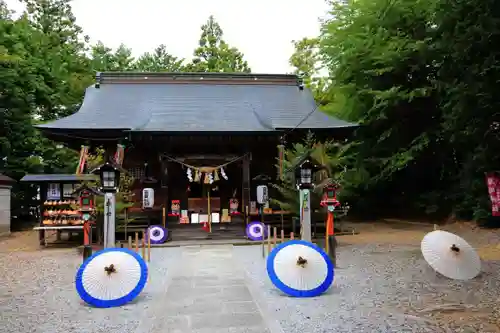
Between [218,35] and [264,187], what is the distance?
23.6 m

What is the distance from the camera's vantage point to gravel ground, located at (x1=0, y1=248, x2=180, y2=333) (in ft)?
16.2

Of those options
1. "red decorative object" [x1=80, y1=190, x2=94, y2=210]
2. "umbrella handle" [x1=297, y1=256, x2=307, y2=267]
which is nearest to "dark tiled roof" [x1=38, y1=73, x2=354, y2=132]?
"red decorative object" [x1=80, y1=190, x2=94, y2=210]

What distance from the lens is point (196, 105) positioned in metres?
16.0

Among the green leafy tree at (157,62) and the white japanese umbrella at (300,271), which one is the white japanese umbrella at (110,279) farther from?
the green leafy tree at (157,62)

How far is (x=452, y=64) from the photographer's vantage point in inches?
420

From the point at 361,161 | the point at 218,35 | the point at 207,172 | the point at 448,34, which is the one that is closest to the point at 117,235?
the point at 207,172

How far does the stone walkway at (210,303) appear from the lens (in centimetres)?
484

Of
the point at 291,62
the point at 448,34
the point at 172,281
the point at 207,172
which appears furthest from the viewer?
the point at 291,62

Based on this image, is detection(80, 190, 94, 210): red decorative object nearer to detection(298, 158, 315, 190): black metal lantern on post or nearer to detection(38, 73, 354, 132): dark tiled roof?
detection(298, 158, 315, 190): black metal lantern on post

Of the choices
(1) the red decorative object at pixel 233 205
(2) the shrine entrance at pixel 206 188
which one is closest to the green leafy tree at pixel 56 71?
(2) the shrine entrance at pixel 206 188

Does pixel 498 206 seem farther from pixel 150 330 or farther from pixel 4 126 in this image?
pixel 4 126

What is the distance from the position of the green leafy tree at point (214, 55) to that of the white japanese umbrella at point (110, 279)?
26263 millimetres

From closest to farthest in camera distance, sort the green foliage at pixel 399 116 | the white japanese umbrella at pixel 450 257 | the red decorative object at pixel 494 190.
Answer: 1. the white japanese umbrella at pixel 450 257
2. the red decorative object at pixel 494 190
3. the green foliage at pixel 399 116

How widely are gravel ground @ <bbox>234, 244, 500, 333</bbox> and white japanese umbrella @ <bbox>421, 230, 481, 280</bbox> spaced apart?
0.17 meters
